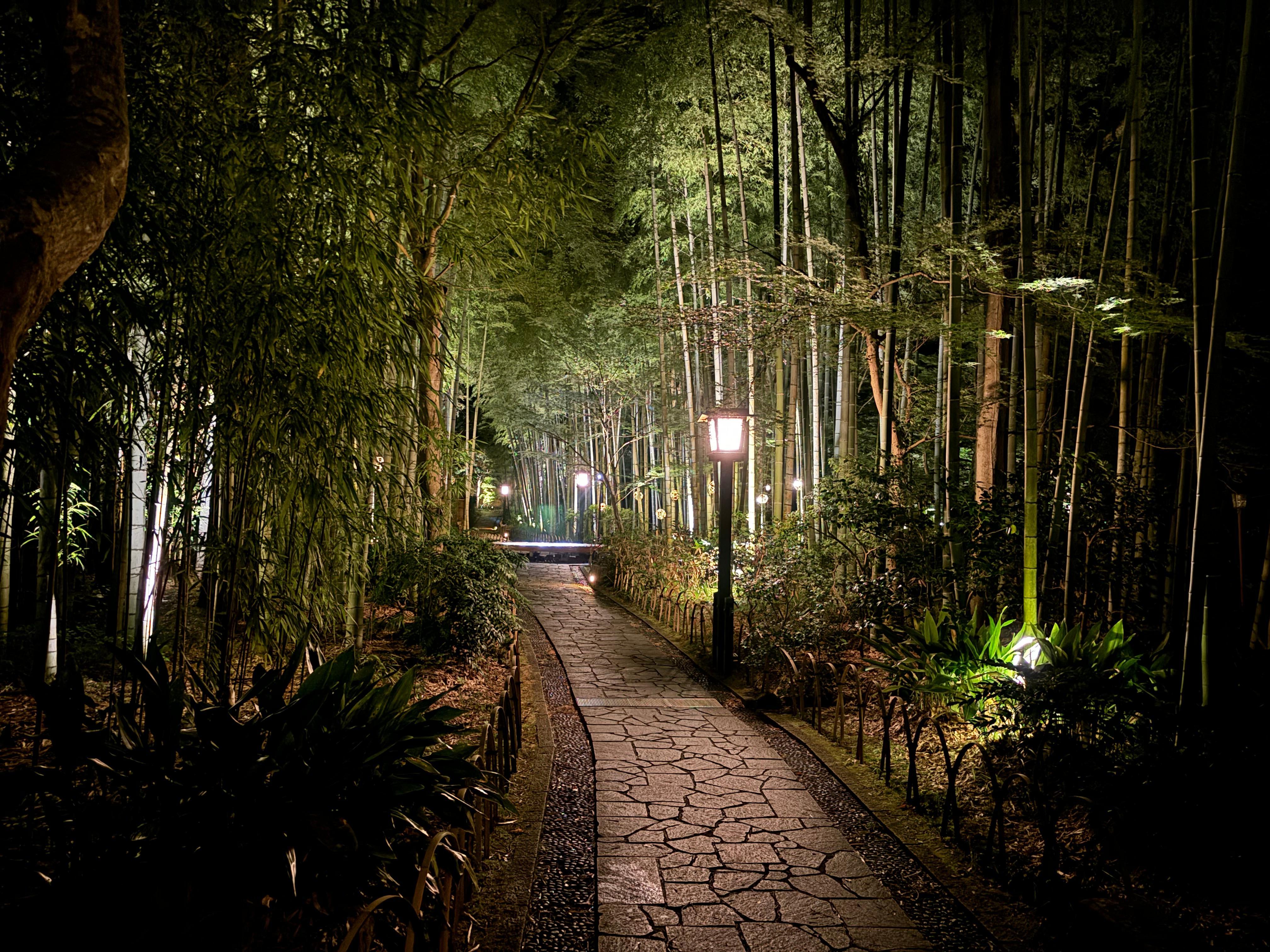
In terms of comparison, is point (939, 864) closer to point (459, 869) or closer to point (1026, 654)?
point (1026, 654)

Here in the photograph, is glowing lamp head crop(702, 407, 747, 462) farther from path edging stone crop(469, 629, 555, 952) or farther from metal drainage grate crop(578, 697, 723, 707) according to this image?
path edging stone crop(469, 629, 555, 952)

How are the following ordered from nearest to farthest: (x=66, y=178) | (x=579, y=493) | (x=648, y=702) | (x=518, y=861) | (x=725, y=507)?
(x=66, y=178) → (x=518, y=861) → (x=648, y=702) → (x=725, y=507) → (x=579, y=493)

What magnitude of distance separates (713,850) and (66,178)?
3.63 metres

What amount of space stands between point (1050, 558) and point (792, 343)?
168 inches

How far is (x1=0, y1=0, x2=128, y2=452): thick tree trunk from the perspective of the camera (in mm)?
1699

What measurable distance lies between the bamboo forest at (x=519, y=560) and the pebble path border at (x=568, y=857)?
0.03 metres

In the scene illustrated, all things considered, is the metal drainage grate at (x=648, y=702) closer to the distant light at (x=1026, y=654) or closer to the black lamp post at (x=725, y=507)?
the black lamp post at (x=725, y=507)

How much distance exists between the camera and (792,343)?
939cm

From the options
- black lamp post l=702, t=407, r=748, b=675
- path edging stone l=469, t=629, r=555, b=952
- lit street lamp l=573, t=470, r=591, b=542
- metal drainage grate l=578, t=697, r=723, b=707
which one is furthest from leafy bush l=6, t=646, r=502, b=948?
lit street lamp l=573, t=470, r=591, b=542

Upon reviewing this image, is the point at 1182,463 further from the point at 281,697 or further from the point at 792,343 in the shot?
the point at 281,697

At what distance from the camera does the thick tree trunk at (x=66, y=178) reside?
1699mm

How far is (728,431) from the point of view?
23.9 ft

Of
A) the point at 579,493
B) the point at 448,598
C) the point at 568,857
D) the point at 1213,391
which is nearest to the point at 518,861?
the point at 568,857

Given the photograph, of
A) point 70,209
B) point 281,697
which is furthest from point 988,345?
point 70,209
